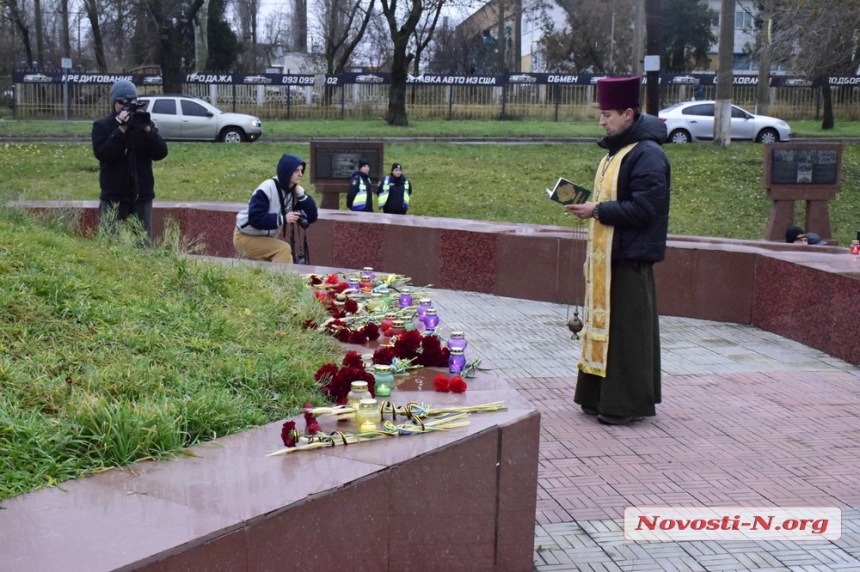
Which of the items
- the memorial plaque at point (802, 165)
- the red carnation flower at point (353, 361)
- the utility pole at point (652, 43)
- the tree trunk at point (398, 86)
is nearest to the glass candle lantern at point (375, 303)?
the red carnation flower at point (353, 361)

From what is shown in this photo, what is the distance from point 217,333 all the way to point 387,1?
2969cm

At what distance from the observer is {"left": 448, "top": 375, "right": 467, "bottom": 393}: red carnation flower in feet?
14.9

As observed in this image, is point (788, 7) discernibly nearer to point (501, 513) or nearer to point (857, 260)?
point (857, 260)

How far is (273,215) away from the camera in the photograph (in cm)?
859

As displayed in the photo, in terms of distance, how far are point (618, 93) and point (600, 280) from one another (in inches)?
44.0

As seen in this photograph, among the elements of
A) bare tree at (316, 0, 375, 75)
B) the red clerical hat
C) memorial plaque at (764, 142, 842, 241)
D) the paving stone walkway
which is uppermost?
bare tree at (316, 0, 375, 75)

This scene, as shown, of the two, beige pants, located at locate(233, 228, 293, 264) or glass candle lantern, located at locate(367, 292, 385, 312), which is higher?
beige pants, located at locate(233, 228, 293, 264)

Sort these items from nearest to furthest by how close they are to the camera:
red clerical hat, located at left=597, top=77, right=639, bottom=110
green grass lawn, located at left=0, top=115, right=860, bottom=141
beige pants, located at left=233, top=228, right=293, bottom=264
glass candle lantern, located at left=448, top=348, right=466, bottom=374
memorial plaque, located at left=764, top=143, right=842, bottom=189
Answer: glass candle lantern, located at left=448, top=348, right=466, bottom=374 < red clerical hat, located at left=597, top=77, right=639, bottom=110 < beige pants, located at left=233, top=228, right=293, bottom=264 < memorial plaque, located at left=764, top=143, right=842, bottom=189 < green grass lawn, located at left=0, top=115, right=860, bottom=141

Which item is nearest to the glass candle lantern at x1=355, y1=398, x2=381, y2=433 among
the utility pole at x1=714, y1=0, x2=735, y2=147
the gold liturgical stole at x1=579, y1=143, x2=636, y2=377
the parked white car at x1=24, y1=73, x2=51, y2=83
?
the gold liturgical stole at x1=579, y1=143, x2=636, y2=377

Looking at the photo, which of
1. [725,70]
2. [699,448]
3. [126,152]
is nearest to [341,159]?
[126,152]

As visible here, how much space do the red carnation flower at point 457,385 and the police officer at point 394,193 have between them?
9.34 m

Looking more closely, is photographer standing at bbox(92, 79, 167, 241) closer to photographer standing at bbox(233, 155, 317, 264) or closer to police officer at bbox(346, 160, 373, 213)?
photographer standing at bbox(233, 155, 317, 264)

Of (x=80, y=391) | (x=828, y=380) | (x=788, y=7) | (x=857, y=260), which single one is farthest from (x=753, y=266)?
(x=788, y=7)

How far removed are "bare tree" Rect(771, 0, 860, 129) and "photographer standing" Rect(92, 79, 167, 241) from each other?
16545 millimetres
